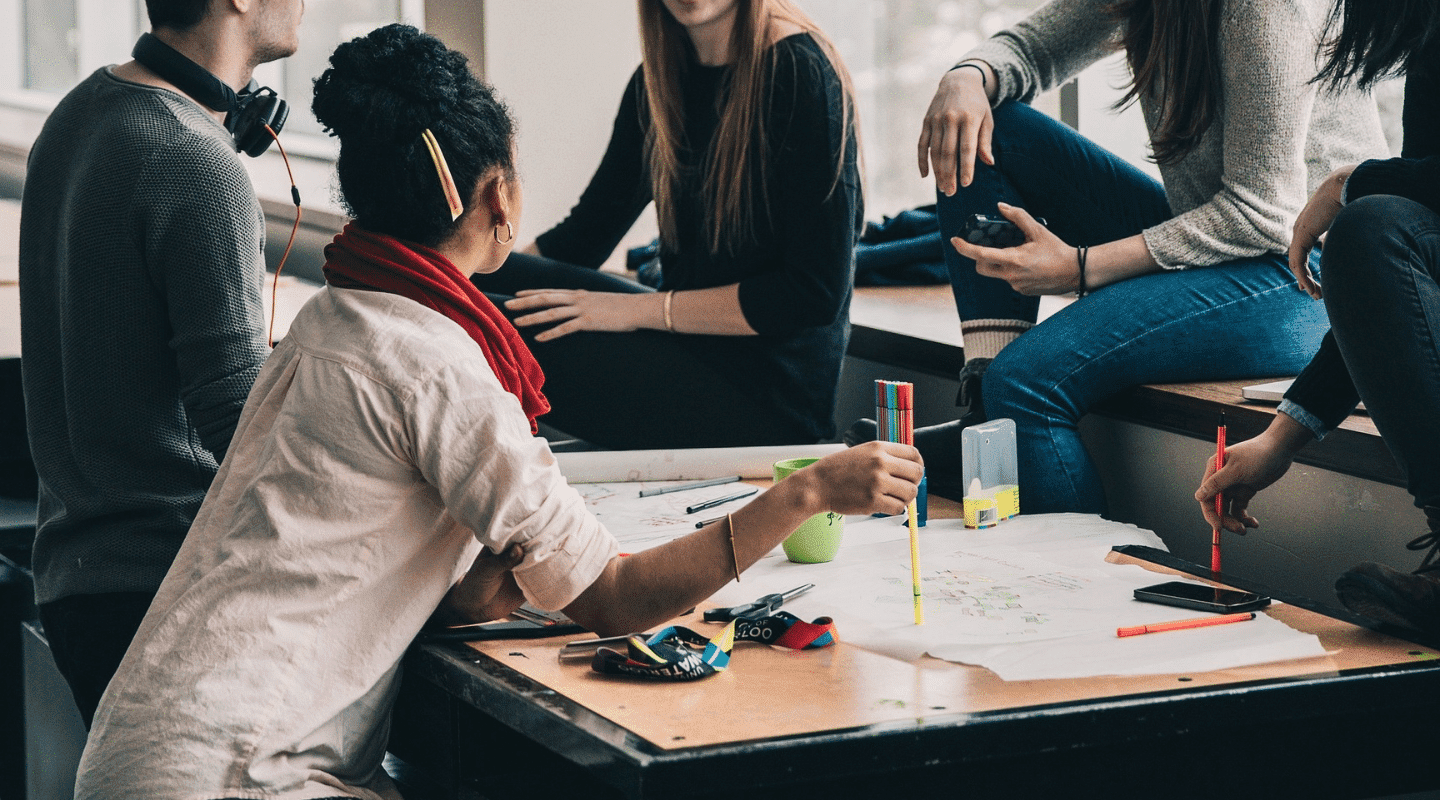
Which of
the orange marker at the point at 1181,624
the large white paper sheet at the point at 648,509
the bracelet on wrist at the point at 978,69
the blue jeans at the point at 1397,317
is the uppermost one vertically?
the bracelet on wrist at the point at 978,69

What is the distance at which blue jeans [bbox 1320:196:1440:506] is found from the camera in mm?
1190

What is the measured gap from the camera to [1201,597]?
1.18 m

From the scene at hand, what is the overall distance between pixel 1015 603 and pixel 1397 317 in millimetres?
398

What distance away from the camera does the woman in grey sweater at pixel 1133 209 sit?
65.2 inches

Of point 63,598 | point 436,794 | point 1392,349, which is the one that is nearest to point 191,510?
point 63,598

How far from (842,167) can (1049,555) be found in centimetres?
76

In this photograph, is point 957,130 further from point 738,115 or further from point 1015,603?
point 1015,603

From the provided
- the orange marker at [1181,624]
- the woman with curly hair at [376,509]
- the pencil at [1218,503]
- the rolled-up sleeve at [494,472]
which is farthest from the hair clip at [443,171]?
the pencil at [1218,503]

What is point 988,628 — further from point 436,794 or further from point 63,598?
point 63,598

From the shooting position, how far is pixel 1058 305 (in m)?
2.56

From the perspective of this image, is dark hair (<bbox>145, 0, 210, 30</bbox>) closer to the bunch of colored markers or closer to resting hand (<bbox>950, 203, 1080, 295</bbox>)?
the bunch of colored markers

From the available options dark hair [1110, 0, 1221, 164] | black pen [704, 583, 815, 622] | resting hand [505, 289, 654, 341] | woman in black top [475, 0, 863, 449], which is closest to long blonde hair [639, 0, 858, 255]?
woman in black top [475, 0, 863, 449]

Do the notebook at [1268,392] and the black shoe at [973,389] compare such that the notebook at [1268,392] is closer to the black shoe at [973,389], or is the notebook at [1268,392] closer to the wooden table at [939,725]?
the black shoe at [973,389]

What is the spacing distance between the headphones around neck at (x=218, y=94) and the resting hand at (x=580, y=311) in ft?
2.03
